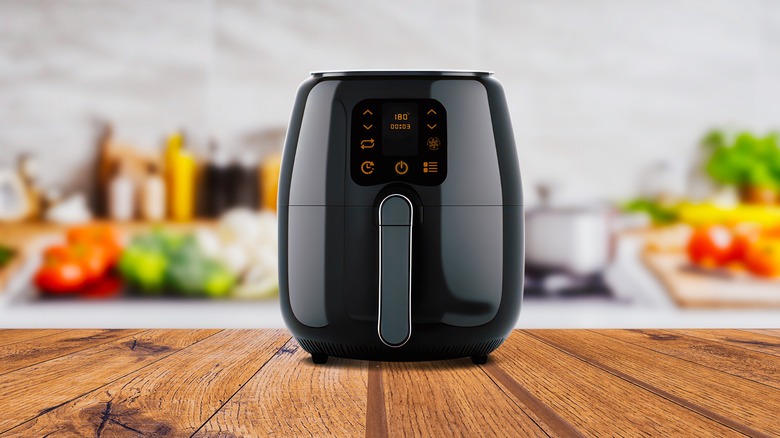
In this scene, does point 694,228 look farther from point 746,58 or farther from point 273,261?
point 273,261

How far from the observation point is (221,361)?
58 centimetres

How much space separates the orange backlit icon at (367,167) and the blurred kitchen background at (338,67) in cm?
143

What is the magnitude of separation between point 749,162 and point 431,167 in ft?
5.67

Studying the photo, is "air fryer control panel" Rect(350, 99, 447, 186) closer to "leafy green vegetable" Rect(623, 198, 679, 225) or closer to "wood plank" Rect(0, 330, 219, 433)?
"wood plank" Rect(0, 330, 219, 433)

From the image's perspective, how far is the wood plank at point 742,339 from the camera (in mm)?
651

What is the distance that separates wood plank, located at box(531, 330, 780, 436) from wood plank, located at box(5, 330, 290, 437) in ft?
0.82

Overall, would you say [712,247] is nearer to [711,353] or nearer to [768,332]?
[768,332]

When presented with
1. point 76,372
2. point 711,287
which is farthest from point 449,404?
point 711,287

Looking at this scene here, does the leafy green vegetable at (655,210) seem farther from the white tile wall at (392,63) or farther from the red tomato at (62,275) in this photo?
the red tomato at (62,275)

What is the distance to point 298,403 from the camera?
443 millimetres

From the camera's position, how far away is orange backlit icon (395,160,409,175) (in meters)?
0.57

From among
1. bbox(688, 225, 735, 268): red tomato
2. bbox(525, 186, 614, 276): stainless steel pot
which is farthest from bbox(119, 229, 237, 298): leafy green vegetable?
bbox(688, 225, 735, 268): red tomato

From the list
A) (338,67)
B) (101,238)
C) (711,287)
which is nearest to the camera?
(711,287)

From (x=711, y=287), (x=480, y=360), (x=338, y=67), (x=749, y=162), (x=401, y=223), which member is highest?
(x=338, y=67)
